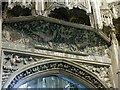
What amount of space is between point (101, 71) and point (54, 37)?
0.92m

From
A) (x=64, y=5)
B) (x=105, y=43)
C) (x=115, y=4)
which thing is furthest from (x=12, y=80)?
(x=115, y=4)

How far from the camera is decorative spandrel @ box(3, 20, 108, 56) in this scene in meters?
4.71

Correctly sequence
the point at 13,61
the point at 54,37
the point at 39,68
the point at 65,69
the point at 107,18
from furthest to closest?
the point at 107,18 < the point at 54,37 < the point at 65,69 < the point at 39,68 < the point at 13,61

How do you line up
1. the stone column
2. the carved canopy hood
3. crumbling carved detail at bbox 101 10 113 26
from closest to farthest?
the carved canopy hood < the stone column < crumbling carved detail at bbox 101 10 113 26

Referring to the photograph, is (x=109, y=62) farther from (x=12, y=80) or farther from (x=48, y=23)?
(x=12, y=80)

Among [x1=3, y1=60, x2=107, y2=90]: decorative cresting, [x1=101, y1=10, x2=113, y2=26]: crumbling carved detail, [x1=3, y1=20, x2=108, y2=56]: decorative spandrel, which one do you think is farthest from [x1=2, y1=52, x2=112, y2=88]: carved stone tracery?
[x1=101, y1=10, x2=113, y2=26]: crumbling carved detail

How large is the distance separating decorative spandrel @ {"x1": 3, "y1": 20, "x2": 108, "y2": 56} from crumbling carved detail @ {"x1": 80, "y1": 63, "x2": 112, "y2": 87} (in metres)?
0.24

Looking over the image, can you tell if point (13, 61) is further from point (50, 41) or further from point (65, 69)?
point (65, 69)

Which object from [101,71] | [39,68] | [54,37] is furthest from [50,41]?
[101,71]

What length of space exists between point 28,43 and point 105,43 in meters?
1.33

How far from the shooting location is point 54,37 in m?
4.90

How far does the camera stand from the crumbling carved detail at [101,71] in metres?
4.86

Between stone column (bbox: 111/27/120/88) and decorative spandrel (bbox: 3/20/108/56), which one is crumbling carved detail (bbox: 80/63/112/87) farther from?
decorative spandrel (bbox: 3/20/108/56)

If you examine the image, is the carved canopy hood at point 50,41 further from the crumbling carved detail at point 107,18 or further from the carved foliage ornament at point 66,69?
the crumbling carved detail at point 107,18
